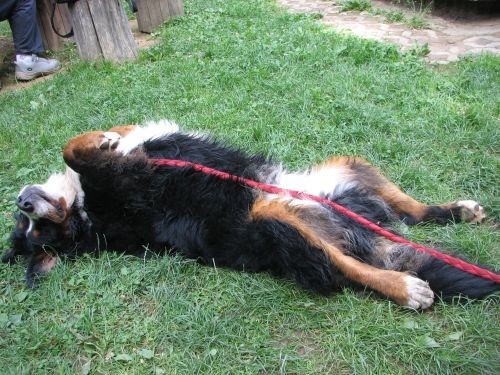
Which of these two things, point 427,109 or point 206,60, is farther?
point 206,60

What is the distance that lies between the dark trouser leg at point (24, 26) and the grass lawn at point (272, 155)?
74 centimetres

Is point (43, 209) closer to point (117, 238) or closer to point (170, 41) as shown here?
point (117, 238)

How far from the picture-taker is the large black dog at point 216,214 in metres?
2.50

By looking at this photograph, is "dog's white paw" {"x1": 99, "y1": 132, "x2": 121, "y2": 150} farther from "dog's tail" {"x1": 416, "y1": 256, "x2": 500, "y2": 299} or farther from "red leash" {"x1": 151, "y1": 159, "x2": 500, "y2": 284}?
"dog's tail" {"x1": 416, "y1": 256, "x2": 500, "y2": 299}

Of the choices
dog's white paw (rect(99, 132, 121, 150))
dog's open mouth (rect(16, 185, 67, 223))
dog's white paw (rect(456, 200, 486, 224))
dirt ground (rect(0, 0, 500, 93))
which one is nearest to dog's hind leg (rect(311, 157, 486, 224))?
dog's white paw (rect(456, 200, 486, 224))

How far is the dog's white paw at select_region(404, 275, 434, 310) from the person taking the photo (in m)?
2.25

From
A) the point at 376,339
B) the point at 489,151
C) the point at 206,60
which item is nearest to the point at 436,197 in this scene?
the point at 489,151

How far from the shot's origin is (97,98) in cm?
484

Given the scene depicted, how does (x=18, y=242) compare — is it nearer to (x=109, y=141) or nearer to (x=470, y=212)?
(x=109, y=141)

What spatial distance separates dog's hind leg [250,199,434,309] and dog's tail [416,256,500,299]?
0.34 feet

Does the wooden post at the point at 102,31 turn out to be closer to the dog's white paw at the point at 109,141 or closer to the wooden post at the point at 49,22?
the wooden post at the point at 49,22

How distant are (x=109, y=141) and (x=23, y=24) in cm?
418

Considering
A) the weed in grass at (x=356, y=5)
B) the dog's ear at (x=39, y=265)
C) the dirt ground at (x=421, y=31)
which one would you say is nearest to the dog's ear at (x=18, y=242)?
the dog's ear at (x=39, y=265)

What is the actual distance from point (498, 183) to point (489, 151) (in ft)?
1.38
